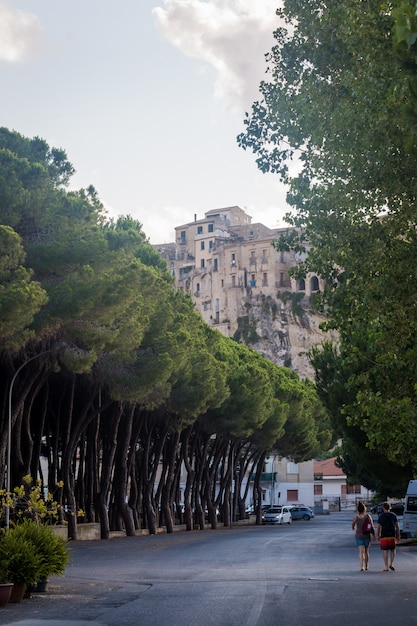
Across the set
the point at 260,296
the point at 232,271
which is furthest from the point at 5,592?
the point at 232,271

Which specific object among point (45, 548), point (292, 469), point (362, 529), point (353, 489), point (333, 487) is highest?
point (292, 469)

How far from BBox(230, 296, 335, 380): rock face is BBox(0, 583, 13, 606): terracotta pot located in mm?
133211

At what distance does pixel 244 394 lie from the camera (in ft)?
186

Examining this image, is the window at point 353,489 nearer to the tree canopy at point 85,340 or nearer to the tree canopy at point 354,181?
the tree canopy at point 85,340

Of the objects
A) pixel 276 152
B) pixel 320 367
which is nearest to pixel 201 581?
pixel 276 152

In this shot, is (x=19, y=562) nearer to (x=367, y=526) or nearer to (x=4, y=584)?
(x=4, y=584)

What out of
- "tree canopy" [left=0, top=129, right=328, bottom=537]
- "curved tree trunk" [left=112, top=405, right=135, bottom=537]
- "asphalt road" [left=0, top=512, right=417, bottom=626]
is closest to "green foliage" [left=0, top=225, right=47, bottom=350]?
"tree canopy" [left=0, top=129, right=328, bottom=537]

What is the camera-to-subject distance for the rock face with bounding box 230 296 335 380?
487 ft

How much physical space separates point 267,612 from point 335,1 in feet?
35.2

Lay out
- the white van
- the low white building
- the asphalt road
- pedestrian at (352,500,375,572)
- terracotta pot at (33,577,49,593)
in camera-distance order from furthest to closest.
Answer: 1. the low white building
2. the white van
3. pedestrian at (352,500,375,572)
4. terracotta pot at (33,577,49,593)
5. the asphalt road

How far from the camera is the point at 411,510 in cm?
3772

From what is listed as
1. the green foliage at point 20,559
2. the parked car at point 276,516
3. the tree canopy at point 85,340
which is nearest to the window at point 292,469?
the parked car at point 276,516

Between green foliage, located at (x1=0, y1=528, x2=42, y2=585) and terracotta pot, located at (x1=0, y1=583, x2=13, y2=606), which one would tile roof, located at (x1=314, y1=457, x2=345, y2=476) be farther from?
terracotta pot, located at (x1=0, y1=583, x2=13, y2=606)

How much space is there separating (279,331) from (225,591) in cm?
13234
